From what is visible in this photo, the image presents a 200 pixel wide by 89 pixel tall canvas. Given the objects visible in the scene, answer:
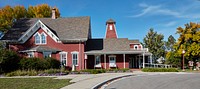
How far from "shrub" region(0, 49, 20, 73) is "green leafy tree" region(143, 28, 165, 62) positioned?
1475 inches

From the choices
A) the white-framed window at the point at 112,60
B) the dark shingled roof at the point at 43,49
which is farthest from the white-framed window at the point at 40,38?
the white-framed window at the point at 112,60

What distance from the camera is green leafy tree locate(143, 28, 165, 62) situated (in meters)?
60.7

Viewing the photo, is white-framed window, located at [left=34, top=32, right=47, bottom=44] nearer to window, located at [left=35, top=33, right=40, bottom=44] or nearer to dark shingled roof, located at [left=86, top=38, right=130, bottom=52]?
window, located at [left=35, top=33, right=40, bottom=44]

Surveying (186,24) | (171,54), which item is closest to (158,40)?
(171,54)

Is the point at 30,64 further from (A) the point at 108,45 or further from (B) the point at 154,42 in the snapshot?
(B) the point at 154,42

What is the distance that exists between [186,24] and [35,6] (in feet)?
100

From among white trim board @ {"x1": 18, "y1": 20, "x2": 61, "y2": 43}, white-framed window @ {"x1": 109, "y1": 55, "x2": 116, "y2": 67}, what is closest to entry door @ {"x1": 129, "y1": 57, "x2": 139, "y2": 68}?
white-framed window @ {"x1": 109, "y1": 55, "x2": 116, "y2": 67}

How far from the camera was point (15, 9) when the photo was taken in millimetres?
52531

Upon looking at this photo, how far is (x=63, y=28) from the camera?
1543 inches

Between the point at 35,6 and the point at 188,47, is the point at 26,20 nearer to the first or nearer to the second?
the point at 35,6

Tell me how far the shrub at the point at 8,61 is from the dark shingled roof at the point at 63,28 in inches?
311

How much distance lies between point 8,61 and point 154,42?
3935cm

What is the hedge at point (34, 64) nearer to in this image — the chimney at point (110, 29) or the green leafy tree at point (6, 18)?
the chimney at point (110, 29)

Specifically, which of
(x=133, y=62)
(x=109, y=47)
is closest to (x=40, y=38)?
(x=109, y=47)
